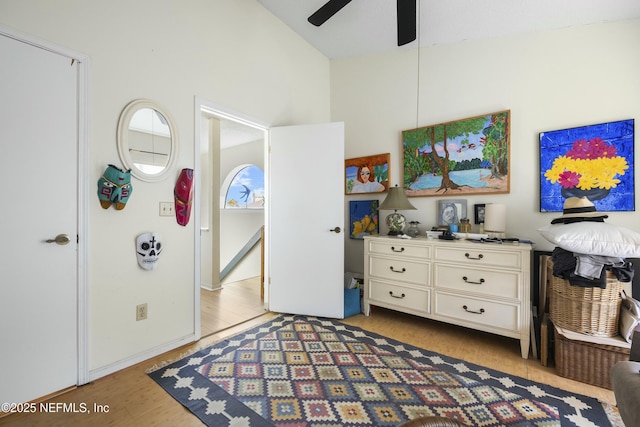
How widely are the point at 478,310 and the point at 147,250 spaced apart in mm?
2542

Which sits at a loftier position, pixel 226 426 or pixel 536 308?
pixel 536 308

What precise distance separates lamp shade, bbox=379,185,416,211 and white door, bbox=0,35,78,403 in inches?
95.7

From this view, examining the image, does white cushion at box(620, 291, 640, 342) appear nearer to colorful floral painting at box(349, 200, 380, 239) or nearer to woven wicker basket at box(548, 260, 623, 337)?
woven wicker basket at box(548, 260, 623, 337)

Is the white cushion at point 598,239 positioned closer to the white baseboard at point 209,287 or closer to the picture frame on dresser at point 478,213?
the picture frame on dresser at point 478,213

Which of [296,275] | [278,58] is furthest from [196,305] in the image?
[278,58]

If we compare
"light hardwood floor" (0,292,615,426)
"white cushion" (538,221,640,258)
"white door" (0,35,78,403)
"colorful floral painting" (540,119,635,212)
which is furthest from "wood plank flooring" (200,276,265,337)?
"colorful floral painting" (540,119,635,212)

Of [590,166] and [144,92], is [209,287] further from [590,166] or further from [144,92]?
[590,166]

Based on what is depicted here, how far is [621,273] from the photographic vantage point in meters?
1.61

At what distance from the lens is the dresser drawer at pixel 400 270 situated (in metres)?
2.44

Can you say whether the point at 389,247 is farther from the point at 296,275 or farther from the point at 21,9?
the point at 21,9

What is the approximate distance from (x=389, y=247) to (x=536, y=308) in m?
1.30

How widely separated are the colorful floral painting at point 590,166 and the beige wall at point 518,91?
2.7 inches

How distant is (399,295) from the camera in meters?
2.59

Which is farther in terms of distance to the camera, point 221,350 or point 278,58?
point 278,58
